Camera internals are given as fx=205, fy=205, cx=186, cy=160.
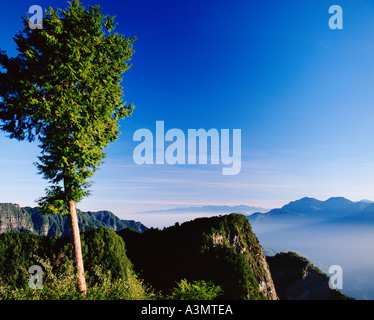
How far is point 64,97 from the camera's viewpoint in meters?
10.5

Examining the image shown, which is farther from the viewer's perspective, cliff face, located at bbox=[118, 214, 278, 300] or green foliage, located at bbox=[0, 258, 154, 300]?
cliff face, located at bbox=[118, 214, 278, 300]

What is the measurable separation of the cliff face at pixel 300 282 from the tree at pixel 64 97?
103904mm

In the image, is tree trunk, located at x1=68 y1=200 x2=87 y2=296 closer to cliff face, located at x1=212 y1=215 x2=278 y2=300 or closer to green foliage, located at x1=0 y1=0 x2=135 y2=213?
green foliage, located at x1=0 y1=0 x2=135 y2=213

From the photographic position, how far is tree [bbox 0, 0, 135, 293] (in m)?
10.5

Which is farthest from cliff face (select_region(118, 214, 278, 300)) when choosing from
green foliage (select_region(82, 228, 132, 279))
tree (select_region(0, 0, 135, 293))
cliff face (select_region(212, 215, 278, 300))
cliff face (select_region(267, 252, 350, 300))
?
tree (select_region(0, 0, 135, 293))

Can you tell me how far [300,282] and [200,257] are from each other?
200ft

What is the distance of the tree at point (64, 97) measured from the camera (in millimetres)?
10471

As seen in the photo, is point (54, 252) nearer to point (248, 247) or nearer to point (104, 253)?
point (104, 253)

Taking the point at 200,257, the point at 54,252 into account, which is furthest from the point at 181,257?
the point at 54,252

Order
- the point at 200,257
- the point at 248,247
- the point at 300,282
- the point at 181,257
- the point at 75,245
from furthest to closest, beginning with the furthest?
1. the point at 300,282
2. the point at 248,247
3. the point at 181,257
4. the point at 200,257
5. the point at 75,245

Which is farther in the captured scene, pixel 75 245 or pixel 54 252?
pixel 54 252

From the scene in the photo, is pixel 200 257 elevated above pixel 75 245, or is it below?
below
